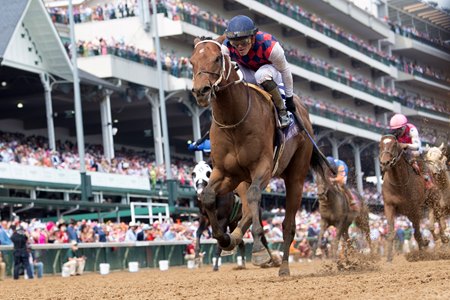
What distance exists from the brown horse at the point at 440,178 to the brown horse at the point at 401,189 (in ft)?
3.95

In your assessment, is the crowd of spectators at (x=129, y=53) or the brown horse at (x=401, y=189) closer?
the brown horse at (x=401, y=189)

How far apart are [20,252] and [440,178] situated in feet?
27.1

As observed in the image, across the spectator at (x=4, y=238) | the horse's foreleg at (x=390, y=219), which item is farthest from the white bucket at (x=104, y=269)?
the horse's foreleg at (x=390, y=219)

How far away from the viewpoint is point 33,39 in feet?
107

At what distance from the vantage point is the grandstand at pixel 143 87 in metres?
31.2

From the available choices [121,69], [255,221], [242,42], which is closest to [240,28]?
[242,42]

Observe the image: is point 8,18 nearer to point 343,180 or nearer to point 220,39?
point 343,180

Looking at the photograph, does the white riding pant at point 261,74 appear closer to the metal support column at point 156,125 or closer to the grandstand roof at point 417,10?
the metal support column at point 156,125

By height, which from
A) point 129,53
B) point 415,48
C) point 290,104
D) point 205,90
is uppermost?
point 415,48

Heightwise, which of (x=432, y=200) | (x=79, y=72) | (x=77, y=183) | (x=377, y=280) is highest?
(x=79, y=72)

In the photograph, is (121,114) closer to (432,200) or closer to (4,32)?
(4,32)

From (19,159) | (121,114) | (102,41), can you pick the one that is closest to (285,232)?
(19,159)

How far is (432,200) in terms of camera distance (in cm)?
1698

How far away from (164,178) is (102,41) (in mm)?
5700
